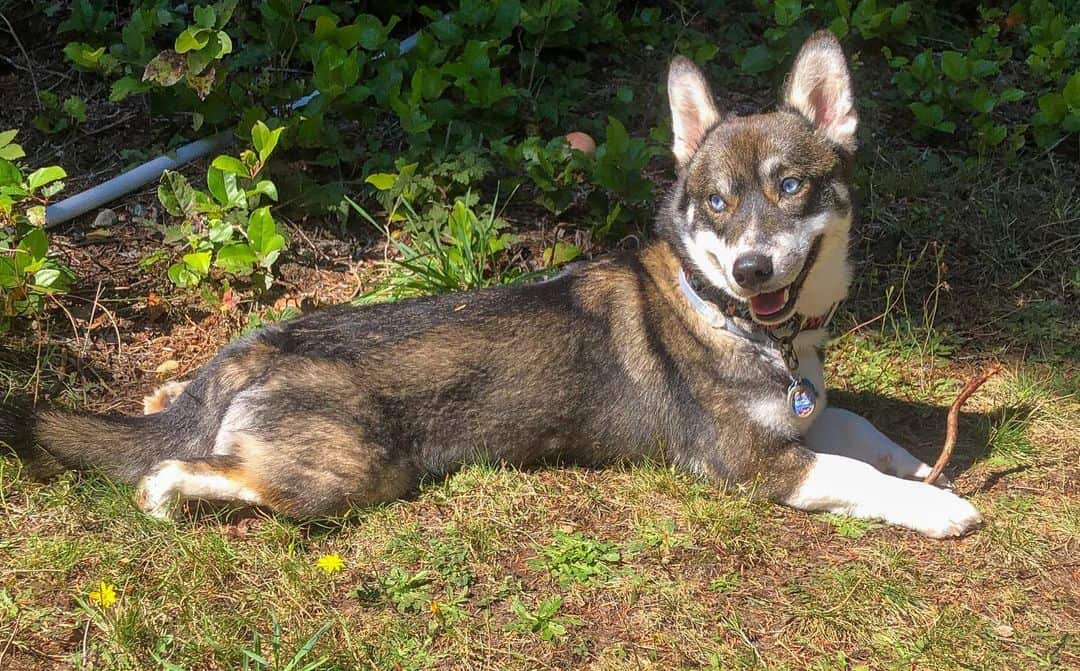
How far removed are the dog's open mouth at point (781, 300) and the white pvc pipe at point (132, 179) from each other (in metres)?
2.94

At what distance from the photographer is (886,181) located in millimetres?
5980

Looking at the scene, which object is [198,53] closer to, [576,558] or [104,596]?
[104,596]

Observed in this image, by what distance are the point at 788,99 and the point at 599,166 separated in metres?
1.28

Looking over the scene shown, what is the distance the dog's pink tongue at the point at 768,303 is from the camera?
3922 millimetres

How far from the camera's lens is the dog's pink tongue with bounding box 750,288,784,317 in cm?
392

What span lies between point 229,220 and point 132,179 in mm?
712

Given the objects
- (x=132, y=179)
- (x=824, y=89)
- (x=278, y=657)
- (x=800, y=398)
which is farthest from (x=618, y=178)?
(x=278, y=657)

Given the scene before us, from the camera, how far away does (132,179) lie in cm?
548

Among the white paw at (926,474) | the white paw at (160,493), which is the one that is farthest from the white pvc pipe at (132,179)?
the white paw at (926,474)

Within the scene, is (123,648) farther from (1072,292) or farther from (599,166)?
(1072,292)

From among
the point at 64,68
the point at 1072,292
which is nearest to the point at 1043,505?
the point at 1072,292

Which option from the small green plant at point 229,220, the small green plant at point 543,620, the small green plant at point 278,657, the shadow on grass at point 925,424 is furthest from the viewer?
the small green plant at point 229,220

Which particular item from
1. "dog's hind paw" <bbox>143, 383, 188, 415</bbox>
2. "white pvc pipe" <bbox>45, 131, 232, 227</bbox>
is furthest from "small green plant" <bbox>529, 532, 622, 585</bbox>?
"white pvc pipe" <bbox>45, 131, 232, 227</bbox>

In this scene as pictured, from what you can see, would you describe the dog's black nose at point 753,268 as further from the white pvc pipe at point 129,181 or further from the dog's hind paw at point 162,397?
the white pvc pipe at point 129,181
